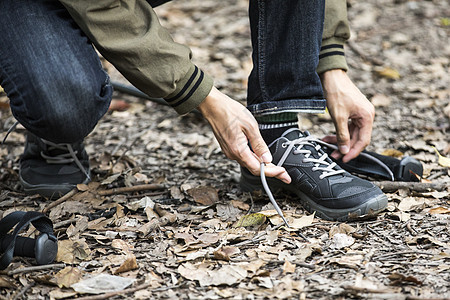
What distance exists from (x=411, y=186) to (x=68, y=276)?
139 centimetres

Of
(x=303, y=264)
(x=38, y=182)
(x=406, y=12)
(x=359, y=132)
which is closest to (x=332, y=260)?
(x=303, y=264)

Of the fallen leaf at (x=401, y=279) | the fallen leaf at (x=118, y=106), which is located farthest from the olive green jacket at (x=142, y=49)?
the fallen leaf at (x=118, y=106)

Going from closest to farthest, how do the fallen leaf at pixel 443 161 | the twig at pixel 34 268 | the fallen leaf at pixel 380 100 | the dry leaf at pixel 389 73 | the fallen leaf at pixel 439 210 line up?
the twig at pixel 34 268, the fallen leaf at pixel 439 210, the fallen leaf at pixel 443 161, the fallen leaf at pixel 380 100, the dry leaf at pixel 389 73

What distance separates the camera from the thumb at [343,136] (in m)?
2.09

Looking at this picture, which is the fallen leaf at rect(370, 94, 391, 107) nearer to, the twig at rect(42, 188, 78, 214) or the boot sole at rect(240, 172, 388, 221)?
the boot sole at rect(240, 172, 388, 221)

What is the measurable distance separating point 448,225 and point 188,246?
0.94m

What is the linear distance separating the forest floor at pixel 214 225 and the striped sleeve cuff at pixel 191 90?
18.7 inches

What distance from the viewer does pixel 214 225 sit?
1893 mm

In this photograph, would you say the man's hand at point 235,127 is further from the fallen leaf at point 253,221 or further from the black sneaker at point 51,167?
the black sneaker at point 51,167

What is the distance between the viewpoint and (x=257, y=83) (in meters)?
2.03

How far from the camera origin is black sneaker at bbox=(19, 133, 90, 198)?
219 cm

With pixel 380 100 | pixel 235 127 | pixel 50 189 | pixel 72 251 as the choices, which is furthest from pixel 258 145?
pixel 380 100

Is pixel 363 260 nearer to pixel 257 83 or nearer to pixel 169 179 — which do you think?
pixel 257 83

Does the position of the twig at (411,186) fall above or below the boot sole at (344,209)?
below
